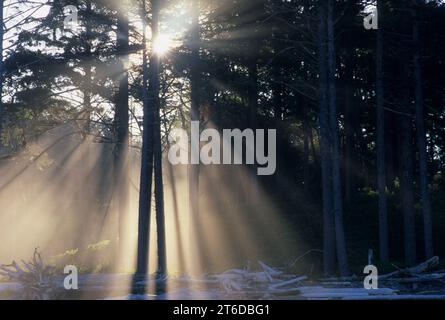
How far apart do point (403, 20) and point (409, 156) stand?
640 centimetres

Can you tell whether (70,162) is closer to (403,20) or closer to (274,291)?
(403,20)

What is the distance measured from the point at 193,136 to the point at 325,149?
6644 mm

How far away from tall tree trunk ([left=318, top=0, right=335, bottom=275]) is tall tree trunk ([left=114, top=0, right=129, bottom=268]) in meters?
7.77

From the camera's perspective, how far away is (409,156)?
2927 centimetres

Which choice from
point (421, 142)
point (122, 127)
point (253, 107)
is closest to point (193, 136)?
point (122, 127)

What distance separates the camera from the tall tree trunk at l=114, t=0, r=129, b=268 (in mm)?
24891

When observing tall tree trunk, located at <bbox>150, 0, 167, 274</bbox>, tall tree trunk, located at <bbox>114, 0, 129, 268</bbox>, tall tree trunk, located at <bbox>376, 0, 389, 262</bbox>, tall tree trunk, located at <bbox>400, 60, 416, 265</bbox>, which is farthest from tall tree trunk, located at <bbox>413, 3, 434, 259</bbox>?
tall tree trunk, located at <bbox>114, 0, 129, 268</bbox>

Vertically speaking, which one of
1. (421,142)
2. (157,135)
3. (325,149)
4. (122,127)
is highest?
(122,127)

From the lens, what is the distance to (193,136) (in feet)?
91.6

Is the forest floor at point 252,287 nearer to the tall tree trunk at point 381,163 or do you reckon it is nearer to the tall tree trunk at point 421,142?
the tall tree trunk at point 421,142

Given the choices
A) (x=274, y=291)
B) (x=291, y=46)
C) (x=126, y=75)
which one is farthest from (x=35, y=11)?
(x=274, y=291)

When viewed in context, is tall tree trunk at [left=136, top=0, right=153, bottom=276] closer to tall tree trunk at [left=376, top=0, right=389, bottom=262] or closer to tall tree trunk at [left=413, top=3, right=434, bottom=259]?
tall tree trunk at [left=376, top=0, right=389, bottom=262]

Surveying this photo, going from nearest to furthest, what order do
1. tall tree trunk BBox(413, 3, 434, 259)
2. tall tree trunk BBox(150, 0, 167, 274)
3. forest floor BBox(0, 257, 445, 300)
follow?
forest floor BBox(0, 257, 445, 300) < tall tree trunk BBox(150, 0, 167, 274) < tall tree trunk BBox(413, 3, 434, 259)

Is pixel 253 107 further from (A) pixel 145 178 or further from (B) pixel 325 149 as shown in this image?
(A) pixel 145 178
